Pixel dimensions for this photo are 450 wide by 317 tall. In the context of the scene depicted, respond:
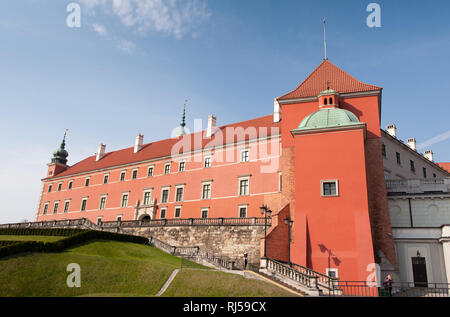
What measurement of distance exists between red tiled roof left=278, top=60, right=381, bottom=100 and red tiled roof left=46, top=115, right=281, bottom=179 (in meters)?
5.57

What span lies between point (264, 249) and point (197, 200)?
50.9 ft

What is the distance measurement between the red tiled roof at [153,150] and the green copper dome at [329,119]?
841 centimetres

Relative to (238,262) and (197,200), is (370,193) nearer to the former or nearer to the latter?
(238,262)

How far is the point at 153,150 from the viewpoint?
46062 mm

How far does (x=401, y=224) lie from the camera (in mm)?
25688

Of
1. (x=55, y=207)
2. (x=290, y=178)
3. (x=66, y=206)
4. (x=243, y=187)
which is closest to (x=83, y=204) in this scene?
(x=66, y=206)

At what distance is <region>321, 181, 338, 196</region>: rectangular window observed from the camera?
22969 millimetres

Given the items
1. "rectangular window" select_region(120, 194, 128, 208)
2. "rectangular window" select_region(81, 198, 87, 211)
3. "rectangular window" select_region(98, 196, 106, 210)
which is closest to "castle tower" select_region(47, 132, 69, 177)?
"rectangular window" select_region(81, 198, 87, 211)

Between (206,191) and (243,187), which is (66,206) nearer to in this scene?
(206,191)

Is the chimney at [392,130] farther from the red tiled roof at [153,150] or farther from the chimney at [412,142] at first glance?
the red tiled roof at [153,150]

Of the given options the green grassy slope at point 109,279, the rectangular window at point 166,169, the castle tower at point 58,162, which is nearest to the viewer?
the green grassy slope at point 109,279

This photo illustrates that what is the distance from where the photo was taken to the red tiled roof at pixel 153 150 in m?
37.0

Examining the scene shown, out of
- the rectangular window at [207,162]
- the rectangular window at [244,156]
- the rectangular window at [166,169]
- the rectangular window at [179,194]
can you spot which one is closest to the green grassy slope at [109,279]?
the rectangular window at [244,156]
